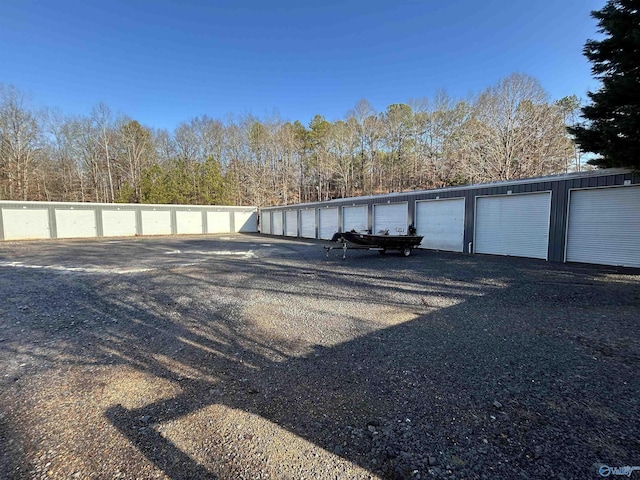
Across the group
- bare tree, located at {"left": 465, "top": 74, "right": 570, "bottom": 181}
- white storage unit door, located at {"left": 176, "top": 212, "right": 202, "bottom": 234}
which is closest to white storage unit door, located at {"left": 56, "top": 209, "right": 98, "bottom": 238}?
white storage unit door, located at {"left": 176, "top": 212, "right": 202, "bottom": 234}

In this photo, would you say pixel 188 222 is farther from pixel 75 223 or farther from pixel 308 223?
pixel 308 223

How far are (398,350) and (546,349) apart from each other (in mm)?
1680

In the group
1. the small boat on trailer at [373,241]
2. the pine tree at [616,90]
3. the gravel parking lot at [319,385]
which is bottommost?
the gravel parking lot at [319,385]

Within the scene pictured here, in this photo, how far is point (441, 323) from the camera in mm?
4078

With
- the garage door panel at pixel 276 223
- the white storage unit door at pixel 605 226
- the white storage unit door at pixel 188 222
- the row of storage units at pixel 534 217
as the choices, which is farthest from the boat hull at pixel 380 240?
the white storage unit door at pixel 188 222

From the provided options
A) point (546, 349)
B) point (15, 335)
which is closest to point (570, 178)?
point (546, 349)

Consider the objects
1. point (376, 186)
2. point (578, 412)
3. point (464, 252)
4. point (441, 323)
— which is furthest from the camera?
point (376, 186)

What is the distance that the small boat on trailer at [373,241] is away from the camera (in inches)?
403

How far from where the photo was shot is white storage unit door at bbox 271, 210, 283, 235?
85.1ft

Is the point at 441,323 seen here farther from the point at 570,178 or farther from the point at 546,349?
the point at 570,178

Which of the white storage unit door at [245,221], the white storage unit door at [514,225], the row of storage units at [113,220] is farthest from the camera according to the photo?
the white storage unit door at [245,221]

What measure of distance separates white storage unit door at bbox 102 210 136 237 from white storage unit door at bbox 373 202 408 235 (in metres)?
20.4

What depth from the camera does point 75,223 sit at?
21594 mm

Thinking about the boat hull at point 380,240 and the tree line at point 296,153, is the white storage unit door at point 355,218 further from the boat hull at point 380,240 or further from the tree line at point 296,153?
the tree line at point 296,153
